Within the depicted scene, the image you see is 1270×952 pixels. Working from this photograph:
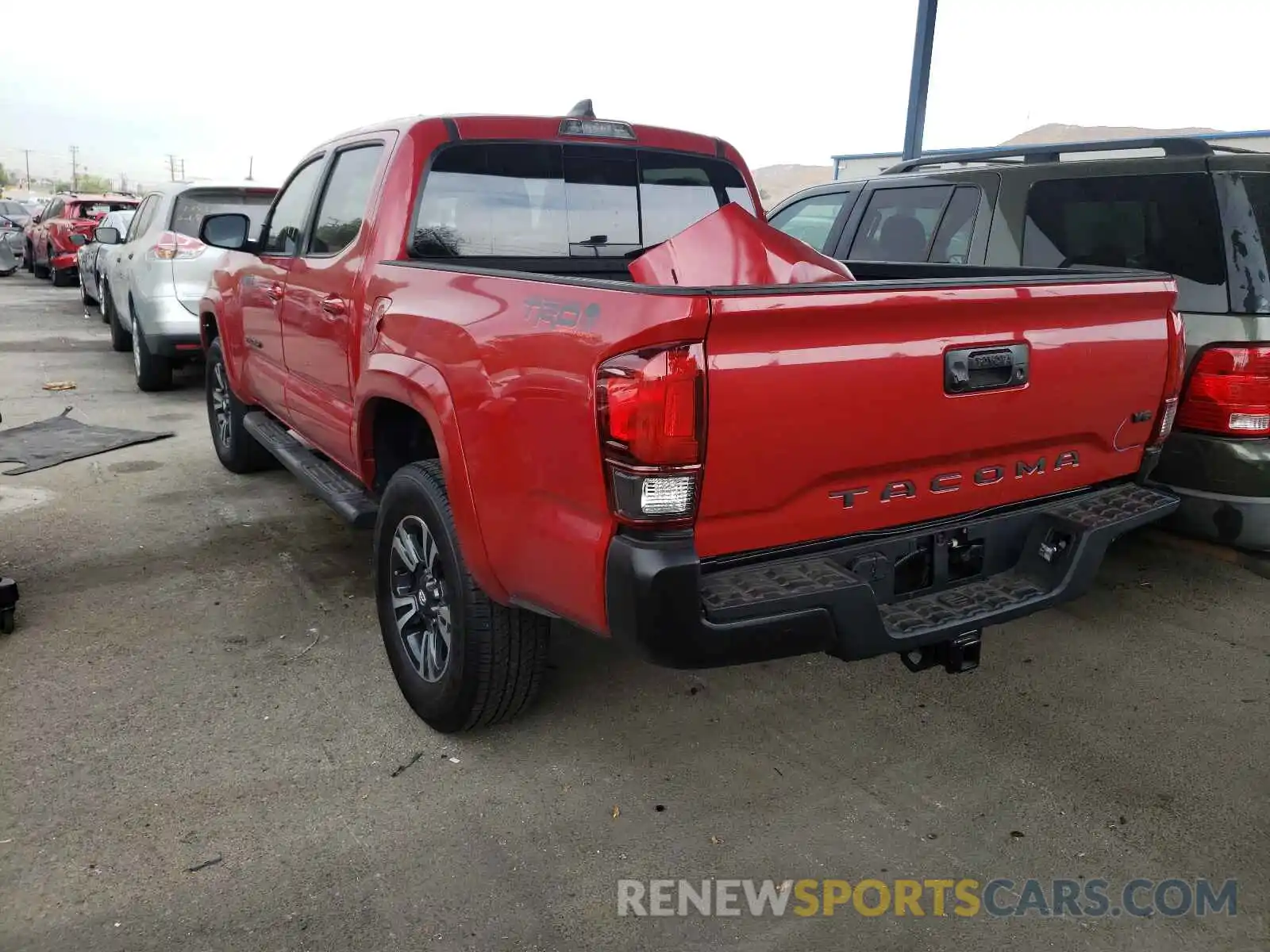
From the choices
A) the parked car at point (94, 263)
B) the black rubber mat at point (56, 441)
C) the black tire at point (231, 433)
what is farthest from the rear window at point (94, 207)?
the black tire at point (231, 433)

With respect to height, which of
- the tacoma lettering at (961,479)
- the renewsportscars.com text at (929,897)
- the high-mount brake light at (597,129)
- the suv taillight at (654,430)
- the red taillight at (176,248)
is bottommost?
the renewsportscars.com text at (929,897)

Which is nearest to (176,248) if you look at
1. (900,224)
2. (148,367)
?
(148,367)

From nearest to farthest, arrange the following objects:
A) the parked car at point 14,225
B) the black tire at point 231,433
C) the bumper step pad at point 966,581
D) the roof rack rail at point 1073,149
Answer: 1. the bumper step pad at point 966,581
2. the roof rack rail at point 1073,149
3. the black tire at point 231,433
4. the parked car at point 14,225

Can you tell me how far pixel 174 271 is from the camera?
331 inches

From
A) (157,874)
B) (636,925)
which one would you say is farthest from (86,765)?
(636,925)

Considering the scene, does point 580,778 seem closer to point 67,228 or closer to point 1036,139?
point 67,228

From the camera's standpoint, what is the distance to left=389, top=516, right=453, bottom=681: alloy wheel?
321cm

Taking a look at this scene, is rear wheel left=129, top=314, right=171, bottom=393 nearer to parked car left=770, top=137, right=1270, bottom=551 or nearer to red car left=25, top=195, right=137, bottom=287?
parked car left=770, top=137, right=1270, bottom=551

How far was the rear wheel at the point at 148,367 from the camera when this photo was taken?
8.62 meters

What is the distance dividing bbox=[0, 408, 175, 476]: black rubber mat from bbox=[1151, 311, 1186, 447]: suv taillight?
6.17m

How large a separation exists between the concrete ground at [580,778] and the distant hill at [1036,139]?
2.45 meters

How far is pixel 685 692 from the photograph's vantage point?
360 cm

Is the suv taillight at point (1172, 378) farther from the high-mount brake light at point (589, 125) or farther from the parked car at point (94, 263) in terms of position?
the parked car at point (94, 263)

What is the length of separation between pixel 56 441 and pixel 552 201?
4.87m
